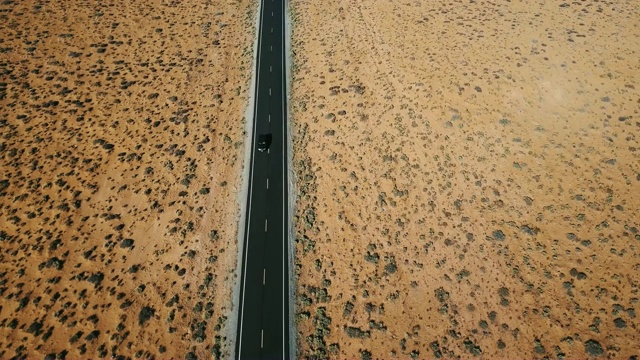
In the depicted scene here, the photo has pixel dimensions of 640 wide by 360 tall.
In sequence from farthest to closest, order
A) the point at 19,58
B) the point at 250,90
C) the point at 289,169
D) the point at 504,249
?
the point at 19,58 → the point at 250,90 → the point at 289,169 → the point at 504,249

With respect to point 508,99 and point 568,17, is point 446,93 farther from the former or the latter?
point 568,17

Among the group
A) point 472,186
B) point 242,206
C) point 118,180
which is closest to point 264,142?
point 242,206

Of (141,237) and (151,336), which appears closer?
(151,336)

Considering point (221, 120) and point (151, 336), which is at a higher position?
point (221, 120)

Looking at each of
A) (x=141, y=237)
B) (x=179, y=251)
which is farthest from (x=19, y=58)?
(x=179, y=251)

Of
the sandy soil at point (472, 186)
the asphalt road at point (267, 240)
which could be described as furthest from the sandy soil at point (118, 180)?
the sandy soil at point (472, 186)

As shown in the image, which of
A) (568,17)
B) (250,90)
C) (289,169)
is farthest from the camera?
(568,17)

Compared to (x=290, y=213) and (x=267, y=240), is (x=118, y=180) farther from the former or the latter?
(x=290, y=213)
